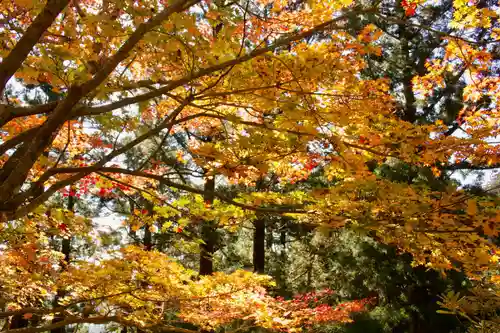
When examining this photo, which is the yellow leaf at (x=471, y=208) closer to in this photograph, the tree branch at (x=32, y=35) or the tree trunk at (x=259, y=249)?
the tree branch at (x=32, y=35)

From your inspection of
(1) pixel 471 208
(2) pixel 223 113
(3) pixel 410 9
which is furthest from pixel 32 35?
(3) pixel 410 9

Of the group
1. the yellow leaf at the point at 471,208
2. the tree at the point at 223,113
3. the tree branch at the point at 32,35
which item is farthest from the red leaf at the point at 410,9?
the tree branch at the point at 32,35

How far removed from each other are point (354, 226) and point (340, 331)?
27.7ft

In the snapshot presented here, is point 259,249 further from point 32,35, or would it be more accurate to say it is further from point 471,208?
point 32,35

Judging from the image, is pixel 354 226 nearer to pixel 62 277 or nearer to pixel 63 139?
pixel 62 277

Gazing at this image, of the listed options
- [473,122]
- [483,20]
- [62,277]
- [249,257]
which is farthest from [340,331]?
[483,20]

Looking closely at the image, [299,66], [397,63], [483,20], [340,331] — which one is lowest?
[340,331]

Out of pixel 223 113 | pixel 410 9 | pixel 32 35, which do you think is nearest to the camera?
pixel 32 35

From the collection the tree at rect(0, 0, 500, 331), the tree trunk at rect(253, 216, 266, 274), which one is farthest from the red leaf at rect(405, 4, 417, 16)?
the tree trunk at rect(253, 216, 266, 274)

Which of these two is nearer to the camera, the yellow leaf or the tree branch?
the tree branch

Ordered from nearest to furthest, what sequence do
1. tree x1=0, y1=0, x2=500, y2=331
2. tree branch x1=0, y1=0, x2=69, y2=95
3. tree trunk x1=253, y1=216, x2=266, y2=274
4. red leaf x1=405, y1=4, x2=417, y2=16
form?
tree branch x1=0, y1=0, x2=69, y2=95, tree x1=0, y1=0, x2=500, y2=331, red leaf x1=405, y1=4, x2=417, y2=16, tree trunk x1=253, y1=216, x2=266, y2=274

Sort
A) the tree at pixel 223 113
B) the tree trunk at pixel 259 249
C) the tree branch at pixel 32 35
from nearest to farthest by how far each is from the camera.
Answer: the tree branch at pixel 32 35 < the tree at pixel 223 113 < the tree trunk at pixel 259 249

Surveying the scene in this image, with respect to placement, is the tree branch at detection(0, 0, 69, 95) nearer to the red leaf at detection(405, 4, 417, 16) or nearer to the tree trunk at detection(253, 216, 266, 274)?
the red leaf at detection(405, 4, 417, 16)

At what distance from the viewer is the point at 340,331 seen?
30.3 ft
